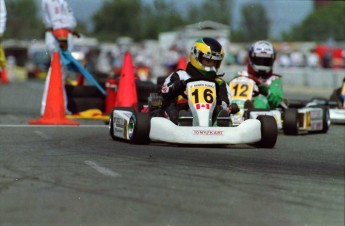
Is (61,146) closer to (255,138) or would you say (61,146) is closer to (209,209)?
(255,138)

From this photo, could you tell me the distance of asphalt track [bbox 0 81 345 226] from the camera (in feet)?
20.1

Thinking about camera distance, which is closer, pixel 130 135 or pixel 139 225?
pixel 139 225

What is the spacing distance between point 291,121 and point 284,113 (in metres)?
0.15

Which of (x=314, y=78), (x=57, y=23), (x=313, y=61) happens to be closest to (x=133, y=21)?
(x=313, y=61)

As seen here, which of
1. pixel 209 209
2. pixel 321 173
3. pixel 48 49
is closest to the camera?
pixel 209 209

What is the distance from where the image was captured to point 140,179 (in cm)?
765

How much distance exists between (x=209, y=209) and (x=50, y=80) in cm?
810

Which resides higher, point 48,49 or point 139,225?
point 48,49

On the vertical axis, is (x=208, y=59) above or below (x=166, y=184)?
above

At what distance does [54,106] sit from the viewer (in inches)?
545

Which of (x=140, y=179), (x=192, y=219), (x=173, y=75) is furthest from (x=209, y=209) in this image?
(x=173, y=75)

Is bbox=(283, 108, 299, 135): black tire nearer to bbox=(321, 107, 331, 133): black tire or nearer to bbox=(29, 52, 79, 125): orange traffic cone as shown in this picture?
bbox=(321, 107, 331, 133): black tire

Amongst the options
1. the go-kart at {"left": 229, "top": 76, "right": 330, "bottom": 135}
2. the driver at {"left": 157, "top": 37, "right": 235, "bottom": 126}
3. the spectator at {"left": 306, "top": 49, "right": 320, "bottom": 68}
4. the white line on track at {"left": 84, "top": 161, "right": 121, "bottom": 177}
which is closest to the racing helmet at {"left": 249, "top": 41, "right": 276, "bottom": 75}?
the go-kart at {"left": 229, "top": 76, "right": 330, "bottom": 135}

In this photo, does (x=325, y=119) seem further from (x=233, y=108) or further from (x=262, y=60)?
(x=233, y=108)
